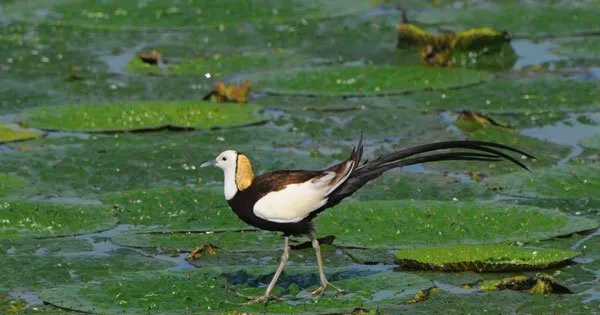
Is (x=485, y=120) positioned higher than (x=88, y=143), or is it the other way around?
(x=485, y=120)

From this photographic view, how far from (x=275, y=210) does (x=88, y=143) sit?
13.0ft

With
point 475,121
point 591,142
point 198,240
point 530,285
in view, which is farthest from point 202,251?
point 591,142

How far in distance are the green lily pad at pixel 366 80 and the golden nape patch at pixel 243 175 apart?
15.8 feet

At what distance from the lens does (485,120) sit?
37.1 feet

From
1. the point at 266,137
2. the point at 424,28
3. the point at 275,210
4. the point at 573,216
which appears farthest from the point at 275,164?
the point at 424,28


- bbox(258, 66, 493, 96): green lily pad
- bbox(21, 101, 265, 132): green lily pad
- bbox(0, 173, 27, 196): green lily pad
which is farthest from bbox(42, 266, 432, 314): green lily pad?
bbox(258, 66, 493, 96): green lily pad

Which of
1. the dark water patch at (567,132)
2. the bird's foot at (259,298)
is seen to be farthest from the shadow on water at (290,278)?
the dark water patch at (567,132)

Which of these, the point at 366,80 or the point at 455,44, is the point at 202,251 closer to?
the point at 366,80

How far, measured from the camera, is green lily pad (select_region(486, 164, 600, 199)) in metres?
9.47

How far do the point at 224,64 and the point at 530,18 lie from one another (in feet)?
11.3

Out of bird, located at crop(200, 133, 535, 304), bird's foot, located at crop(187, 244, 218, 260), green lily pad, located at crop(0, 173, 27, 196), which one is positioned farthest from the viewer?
green lily pad, located at crop(0, 173, 27, 196)

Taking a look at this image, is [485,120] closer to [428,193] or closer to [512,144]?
[512,144]

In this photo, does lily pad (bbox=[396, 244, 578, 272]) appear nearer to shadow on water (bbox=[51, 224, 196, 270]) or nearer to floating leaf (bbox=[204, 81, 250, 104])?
shadow on water (bbox=[51, 224, 196, 270])

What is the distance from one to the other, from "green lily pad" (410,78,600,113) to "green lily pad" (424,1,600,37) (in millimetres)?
1953
